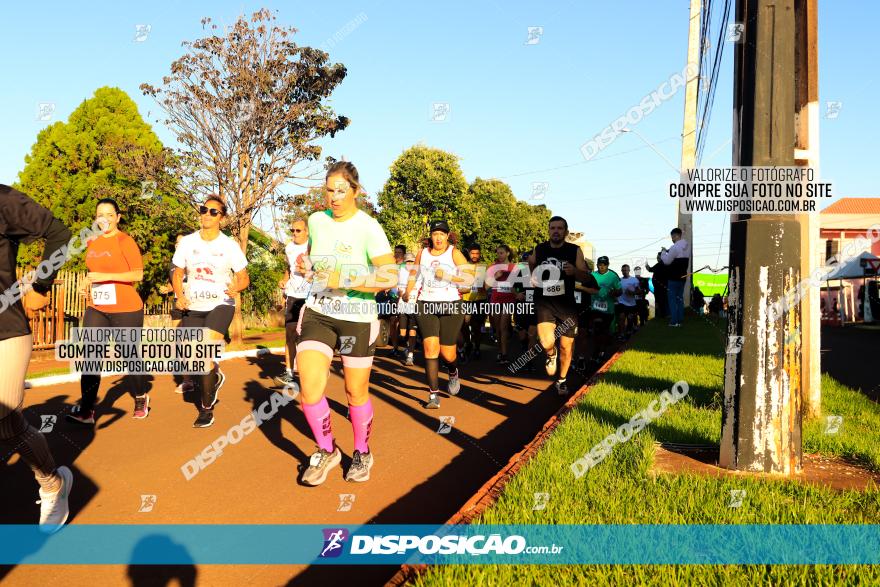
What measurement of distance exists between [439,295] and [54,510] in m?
5.38

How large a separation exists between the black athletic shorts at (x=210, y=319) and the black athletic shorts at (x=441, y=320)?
2489 millimetres

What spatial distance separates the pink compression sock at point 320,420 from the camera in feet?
16.5

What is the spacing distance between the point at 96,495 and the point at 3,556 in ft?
3.47

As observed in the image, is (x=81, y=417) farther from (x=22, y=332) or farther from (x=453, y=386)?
(x=453, y=386)

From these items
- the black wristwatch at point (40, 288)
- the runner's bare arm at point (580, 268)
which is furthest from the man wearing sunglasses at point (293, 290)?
the black wristwatch at point (40, 288)

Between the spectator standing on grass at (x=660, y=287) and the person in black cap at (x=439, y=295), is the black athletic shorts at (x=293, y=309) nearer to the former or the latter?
the person in black cap at (x=439, y=295)

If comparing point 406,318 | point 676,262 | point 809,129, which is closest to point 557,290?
point 809,129

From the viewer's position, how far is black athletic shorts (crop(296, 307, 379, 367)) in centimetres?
500

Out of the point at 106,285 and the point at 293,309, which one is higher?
the point at 106,285

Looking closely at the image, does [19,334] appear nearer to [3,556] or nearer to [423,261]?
[3,556]

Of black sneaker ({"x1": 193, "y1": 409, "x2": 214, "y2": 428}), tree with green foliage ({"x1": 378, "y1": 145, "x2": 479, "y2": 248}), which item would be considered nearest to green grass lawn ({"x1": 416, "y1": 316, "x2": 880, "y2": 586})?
black sneaker ({"x1": 193, "y1": 409, "x2": 214, "y2": 428})

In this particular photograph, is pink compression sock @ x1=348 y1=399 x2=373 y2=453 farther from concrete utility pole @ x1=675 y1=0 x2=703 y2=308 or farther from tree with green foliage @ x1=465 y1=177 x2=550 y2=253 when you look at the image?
tree with green foliage @ x1=465 y1=177 x2=550 y2=253

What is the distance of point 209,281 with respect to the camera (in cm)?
714

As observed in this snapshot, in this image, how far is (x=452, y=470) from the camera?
5328 mm
